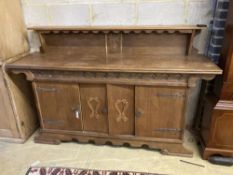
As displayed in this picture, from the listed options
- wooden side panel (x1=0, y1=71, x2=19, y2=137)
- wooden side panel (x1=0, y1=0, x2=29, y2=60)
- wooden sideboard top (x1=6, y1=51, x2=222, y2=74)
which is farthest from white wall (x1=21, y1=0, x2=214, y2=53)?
wooden side panel (x1=0, y1=71, x2=19, y2=137)

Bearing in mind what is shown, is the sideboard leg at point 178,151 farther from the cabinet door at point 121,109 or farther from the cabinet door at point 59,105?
the cabinet door at point 59,105

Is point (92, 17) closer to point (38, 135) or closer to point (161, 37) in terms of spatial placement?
point (161, 37)

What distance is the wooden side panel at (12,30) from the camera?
1806 mm

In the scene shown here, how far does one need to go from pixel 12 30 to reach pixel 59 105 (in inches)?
Result: 34.7

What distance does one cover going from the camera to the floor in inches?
67.4

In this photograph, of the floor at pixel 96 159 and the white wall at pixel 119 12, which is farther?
the white wall at pixel 119 12

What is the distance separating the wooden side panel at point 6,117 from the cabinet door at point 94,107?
76 centimetres

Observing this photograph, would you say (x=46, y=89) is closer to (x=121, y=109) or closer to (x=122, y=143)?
(x=121, y=109)

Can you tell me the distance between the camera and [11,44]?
1910mm

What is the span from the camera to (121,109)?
1775 millimetres

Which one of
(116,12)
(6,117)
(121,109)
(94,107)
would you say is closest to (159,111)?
(121,109)

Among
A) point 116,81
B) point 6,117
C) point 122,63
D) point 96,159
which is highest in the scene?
point 122,63

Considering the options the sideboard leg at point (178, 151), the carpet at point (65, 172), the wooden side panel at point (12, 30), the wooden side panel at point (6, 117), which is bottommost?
the carpet at point (65, 172)

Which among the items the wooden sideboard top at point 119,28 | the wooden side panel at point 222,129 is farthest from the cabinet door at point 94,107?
the wooden side panel at point 222,129
